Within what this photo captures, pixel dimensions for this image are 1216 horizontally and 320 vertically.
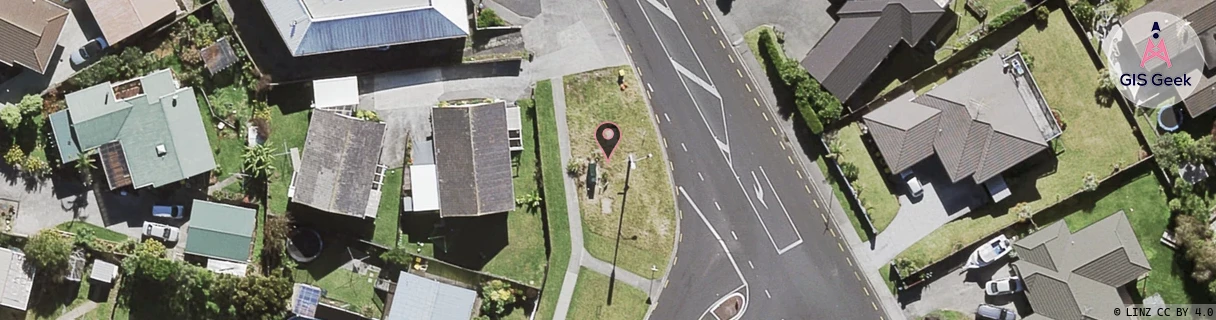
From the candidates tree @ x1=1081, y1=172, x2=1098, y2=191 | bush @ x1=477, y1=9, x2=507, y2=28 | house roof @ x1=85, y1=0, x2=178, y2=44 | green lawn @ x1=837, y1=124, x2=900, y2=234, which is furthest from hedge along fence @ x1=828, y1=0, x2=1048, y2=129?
house roof @ x1=85, y1=0, x2=178, y2=44

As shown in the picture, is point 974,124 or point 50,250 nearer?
point 50,250

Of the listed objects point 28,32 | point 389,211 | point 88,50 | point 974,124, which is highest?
point 28,32

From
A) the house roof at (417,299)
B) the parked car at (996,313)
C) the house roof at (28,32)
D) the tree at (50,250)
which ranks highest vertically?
the house roof at (28,32)

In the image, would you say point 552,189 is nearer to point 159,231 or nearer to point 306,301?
point 306,301

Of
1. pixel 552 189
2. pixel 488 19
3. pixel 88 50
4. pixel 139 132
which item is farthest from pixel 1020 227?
pixel 88 50

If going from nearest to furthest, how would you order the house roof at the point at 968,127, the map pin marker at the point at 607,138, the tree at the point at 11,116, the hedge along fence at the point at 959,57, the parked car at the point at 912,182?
the tree at the point at 11,116
the house roof at the point at 968,127
the parked car at the point at 912,182
the hedge along fence at the point at 959,57
the map pin marker at the point at 607,138

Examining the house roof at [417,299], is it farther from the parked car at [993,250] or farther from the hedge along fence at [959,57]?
the parked car at [993,250]

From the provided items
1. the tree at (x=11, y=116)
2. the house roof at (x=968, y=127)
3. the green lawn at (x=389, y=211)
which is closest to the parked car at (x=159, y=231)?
the tree at (x=11, y=116)

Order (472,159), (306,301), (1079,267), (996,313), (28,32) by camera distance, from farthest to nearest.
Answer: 1. (996,313)
2. (1079,267)
3. (306,301)
4. (28,32)
5. (472,159)
